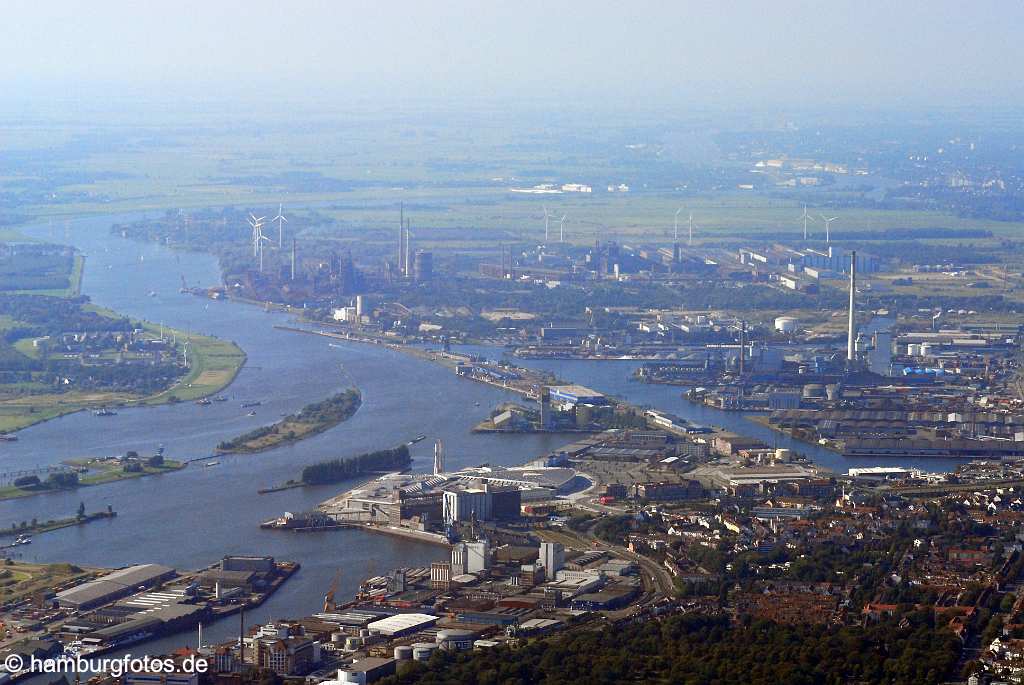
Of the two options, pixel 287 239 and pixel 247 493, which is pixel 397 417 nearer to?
pixel 247 493

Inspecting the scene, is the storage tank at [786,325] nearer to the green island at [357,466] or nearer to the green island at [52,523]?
the green island at [357,466]

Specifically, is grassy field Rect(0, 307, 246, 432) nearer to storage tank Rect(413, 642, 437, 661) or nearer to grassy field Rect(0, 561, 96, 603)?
grassy field Rect(0, 561, 96, 603)

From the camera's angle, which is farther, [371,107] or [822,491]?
[371,107]

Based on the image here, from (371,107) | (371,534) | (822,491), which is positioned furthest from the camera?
(371,107)

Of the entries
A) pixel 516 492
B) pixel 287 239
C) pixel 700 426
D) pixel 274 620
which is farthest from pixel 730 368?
pixel 287 239

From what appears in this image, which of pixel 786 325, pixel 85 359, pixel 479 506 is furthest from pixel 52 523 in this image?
pixel 786 325

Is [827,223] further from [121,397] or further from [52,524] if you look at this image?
[52,524]
